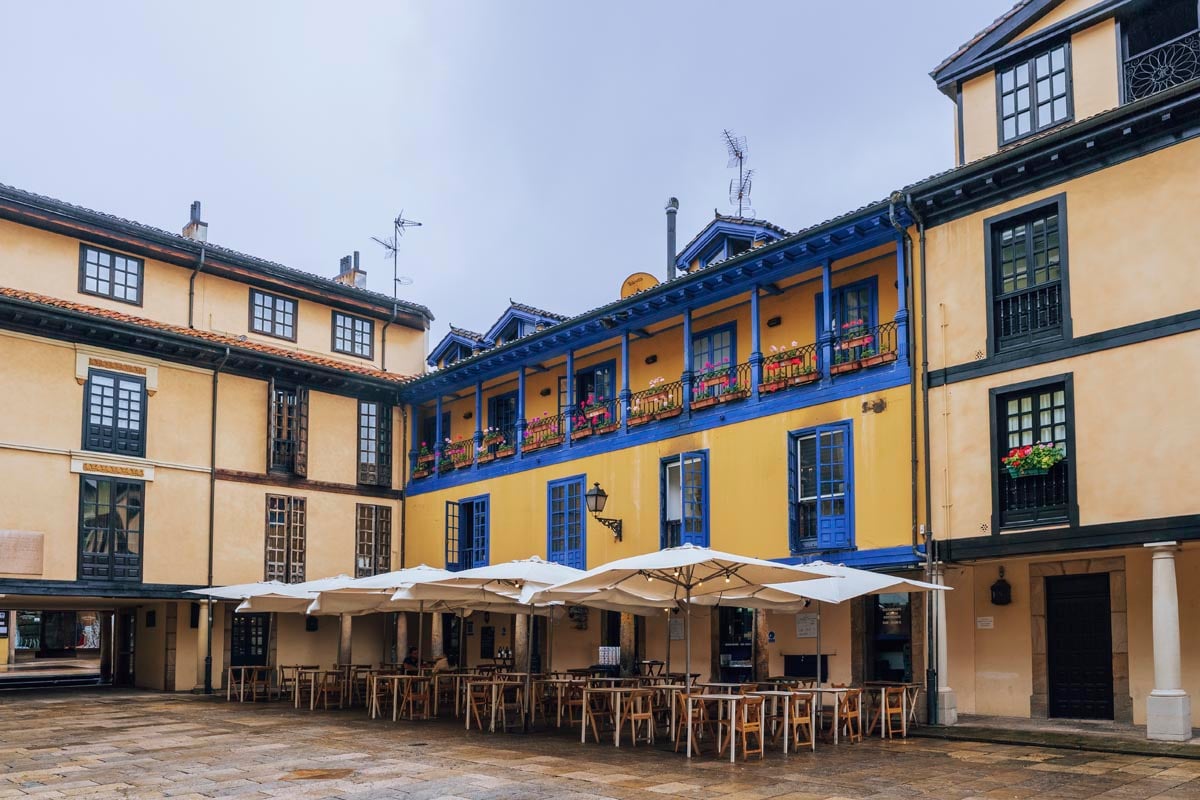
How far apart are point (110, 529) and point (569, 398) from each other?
9.89 metres

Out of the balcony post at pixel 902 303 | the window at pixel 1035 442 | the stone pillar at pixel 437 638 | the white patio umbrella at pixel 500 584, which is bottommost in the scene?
the stone pillar at pixel 437 638

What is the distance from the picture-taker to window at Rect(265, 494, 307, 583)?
86.5ft

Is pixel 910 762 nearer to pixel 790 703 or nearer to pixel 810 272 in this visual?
pixel 790 703

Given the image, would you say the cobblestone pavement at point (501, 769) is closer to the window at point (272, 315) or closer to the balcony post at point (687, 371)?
the balcony post at point (687, 371)

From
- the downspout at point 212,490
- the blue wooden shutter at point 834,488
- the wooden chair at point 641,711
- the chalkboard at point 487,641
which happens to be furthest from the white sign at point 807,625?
the downspout at point 212,490

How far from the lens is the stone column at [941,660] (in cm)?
1622

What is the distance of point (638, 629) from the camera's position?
22.8 m

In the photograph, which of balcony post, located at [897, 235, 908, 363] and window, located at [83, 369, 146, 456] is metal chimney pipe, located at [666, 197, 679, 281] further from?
window, located at [83, 369, 146, 456]

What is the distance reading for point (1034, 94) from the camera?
54.8 feet

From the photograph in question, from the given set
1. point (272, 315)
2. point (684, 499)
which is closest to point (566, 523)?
point (684, 499)

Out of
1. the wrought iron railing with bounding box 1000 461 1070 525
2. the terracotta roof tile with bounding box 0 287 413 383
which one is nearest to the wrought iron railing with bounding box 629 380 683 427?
the wrought iron railing with bounding box 1000 461 1070 525

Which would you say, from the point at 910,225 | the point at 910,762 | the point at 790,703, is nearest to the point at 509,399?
the point at 910,225

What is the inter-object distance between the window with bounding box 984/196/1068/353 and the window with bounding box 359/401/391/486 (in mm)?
16765

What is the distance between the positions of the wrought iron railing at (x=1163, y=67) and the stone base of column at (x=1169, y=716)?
7730mm
